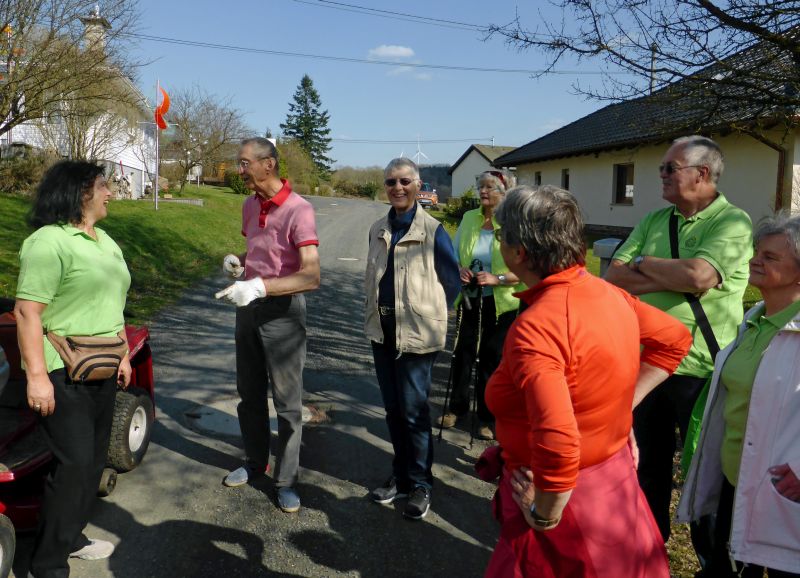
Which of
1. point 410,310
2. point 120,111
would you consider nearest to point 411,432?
point 410,310

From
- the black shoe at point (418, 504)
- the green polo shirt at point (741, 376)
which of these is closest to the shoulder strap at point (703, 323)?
the green polo shirt at point (741, 376)

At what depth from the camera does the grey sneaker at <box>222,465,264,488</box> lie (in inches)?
156

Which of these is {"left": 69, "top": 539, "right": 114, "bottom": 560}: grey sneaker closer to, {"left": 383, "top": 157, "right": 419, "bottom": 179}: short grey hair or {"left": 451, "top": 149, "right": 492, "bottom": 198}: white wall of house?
{"left": 383, "top": 157, "right": 419, "bottom": 179}: short grey hair

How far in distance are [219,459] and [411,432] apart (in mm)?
1450

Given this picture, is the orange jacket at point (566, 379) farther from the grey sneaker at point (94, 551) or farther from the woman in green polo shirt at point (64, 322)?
the grey sneaker at point (94, 551)

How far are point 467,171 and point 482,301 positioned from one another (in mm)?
51929

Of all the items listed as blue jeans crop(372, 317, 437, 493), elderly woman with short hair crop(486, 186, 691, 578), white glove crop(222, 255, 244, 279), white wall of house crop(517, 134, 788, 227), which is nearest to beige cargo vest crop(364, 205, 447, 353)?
blue jeans crop(372, 317, 437, 493)

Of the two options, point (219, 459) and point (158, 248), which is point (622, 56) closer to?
point (219, 459)

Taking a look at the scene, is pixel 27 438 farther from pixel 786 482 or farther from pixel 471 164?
pixel 471 164

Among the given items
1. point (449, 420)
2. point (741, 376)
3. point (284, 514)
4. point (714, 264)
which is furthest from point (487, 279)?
point (741, 376)

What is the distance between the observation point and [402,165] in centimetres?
366

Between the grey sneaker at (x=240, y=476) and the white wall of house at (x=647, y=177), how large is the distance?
518cm

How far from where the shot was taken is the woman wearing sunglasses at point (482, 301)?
482 cm

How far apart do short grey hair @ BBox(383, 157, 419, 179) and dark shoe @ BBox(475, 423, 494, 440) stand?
7.20ft
